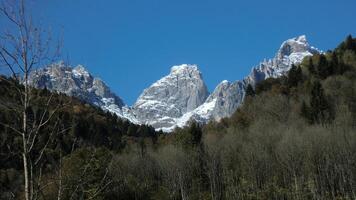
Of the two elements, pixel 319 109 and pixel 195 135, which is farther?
pixel 195 135

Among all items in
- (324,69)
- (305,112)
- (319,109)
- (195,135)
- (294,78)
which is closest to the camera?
(319,109)

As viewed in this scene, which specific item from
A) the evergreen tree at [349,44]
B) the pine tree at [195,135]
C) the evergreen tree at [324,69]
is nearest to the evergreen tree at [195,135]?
the pine tree at [195,135]

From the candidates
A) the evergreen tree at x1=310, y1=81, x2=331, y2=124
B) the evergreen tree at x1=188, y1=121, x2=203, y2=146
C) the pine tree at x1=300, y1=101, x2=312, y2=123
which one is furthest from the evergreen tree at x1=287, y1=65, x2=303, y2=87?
the evergreen tree at x1=188, y1=121, x2=203, y2=146

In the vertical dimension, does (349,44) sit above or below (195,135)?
above

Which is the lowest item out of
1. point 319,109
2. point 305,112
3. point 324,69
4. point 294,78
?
point 305,112

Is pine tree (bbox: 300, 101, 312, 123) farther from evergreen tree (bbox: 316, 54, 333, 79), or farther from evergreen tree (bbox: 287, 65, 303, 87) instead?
evergreen tree (bbox: 287, 65, 303, 87)

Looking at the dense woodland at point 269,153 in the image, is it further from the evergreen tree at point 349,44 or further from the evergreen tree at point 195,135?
the evergreen tree at point 349,44

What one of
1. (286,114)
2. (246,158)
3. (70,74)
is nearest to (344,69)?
(286,114)

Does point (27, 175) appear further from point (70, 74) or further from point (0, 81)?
point (70, 74)

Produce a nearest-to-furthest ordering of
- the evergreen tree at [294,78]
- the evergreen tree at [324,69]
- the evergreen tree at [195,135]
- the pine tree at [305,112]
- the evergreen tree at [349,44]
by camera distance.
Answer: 1. the pine tree at [305,112]
2. the evergreen tree at [195,135]
3. the evergreen tree at [324,69]
4. the evergreen tree at [294,78]
5. the evergreen tree at [349,44]

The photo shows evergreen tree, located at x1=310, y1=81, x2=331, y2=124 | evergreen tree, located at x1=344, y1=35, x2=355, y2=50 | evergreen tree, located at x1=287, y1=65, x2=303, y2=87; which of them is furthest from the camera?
evergreen tree, located at x1=344, y1=35, x2=355, y2=50

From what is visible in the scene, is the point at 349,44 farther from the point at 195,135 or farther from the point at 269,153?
the point at 269,153

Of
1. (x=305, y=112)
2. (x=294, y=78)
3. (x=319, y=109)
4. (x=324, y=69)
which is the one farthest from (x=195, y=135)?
(x=324, y=69)

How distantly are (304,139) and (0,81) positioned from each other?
49149mm
